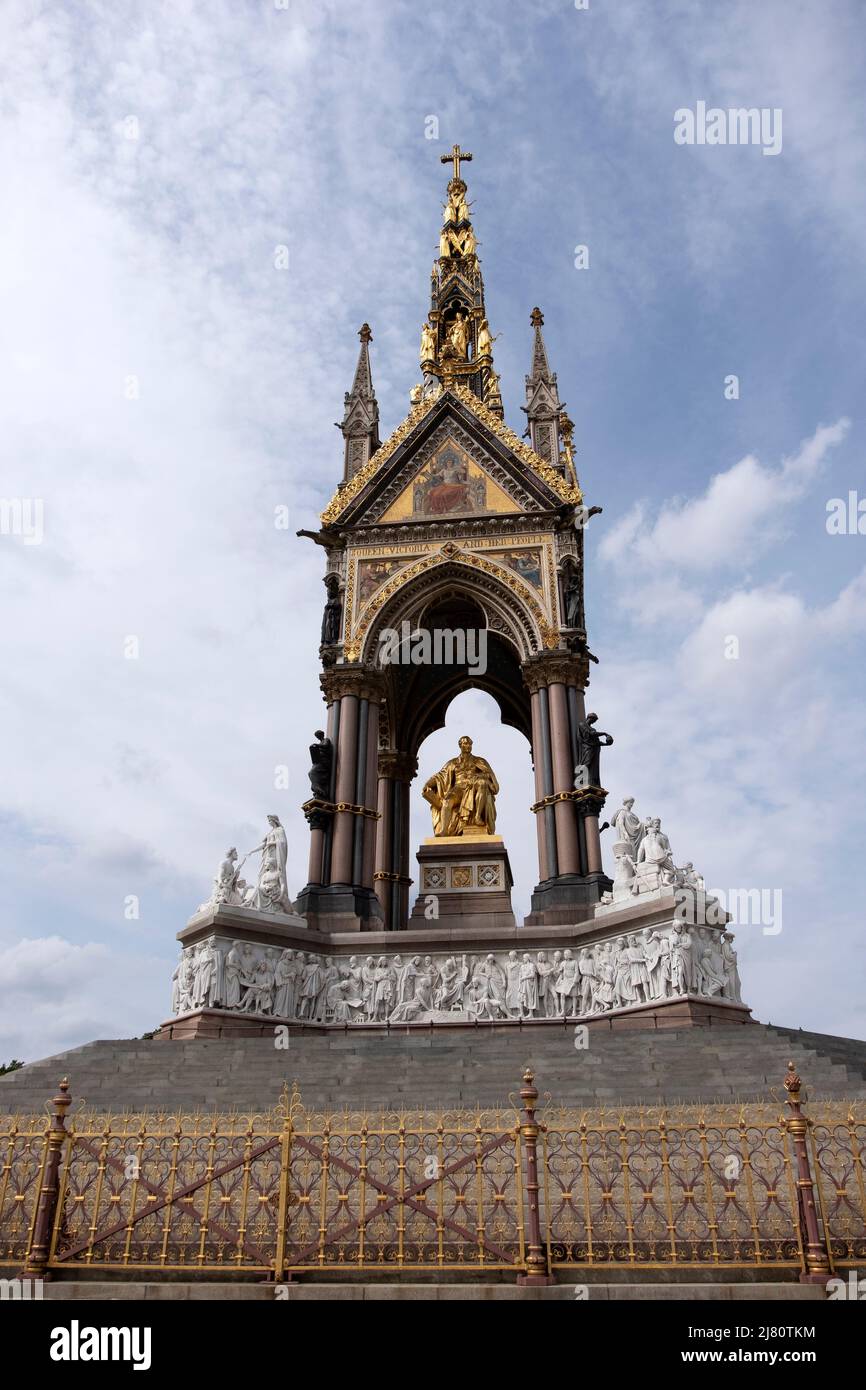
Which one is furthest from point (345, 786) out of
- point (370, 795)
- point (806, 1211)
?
point (806, 1211)

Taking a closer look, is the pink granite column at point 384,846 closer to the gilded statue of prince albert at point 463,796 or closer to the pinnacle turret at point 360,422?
the gilded statue of prince albert at point 463,796

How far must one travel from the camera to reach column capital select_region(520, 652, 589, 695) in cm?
2298

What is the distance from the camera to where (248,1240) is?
850 centimetres

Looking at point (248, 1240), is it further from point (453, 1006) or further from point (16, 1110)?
point (453, 1006)

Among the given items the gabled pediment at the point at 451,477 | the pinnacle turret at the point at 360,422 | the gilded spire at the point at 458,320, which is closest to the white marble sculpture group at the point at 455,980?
the gabled pediment at the point at 451,477

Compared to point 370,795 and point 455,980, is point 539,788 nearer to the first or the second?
point 370,795

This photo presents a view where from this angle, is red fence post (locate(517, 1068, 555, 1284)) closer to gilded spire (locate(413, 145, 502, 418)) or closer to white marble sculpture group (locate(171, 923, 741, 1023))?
white marble sculpture group (locate(171, 923, 741, 1023))

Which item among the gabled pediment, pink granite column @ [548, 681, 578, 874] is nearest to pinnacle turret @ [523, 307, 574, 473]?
the gabled pediment

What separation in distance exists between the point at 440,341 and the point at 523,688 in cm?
1130

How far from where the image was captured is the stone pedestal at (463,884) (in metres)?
22.2

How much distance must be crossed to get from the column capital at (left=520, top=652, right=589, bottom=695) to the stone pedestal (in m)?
4.03

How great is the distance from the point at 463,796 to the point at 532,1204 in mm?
16655

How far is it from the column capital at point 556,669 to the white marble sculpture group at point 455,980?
6.69 metres
